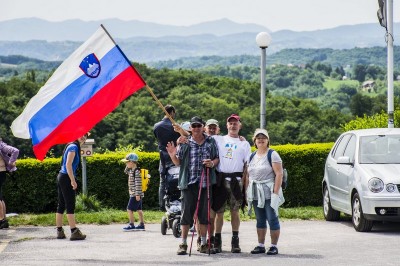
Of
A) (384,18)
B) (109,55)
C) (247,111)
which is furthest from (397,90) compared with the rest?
Result: (109,55)

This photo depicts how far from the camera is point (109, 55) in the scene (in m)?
12.3

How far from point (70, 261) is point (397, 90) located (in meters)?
132

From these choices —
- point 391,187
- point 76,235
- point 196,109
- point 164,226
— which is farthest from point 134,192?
point 196,109

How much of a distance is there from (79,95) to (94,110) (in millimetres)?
264

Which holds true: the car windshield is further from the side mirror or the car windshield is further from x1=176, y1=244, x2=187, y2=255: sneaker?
x1=176, y1=244, x2=187, y2=255: sneaker

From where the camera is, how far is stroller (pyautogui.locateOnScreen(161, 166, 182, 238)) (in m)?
14.1

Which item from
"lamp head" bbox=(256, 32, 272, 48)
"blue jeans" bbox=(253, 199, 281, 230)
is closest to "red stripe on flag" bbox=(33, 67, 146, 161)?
"blue jeans" bbox=(253, 199, 281, 230)

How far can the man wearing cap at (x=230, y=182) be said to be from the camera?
1230 centimetres

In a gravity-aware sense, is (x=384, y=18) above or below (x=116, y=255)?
above

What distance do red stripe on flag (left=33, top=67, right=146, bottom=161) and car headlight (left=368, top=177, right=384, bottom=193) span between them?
4.08 m

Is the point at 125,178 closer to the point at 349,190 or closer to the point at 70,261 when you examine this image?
the point at 349,190

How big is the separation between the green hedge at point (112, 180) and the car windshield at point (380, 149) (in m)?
4.50

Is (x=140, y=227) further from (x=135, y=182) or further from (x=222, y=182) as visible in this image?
(x=222, y=182)

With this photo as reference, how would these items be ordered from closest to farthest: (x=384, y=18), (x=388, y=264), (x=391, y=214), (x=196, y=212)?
(x=388, y=264)
(x=196, y=212)
(x=391, y=214)
(x=384, y=18)
